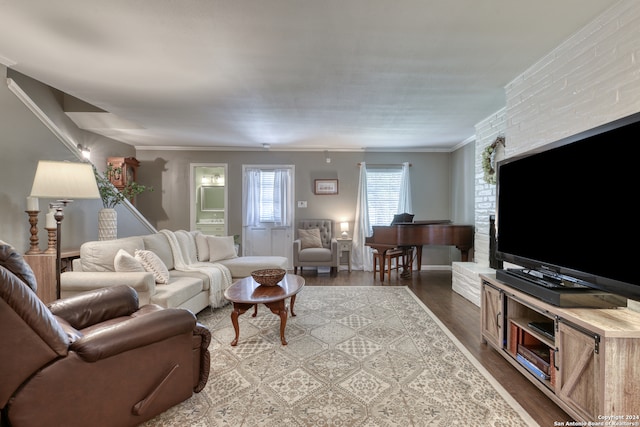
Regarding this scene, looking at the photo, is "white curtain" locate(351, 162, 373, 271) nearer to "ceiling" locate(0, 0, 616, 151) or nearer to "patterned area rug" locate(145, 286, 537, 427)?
"ceiling" locate(0, 0, 616, 151)

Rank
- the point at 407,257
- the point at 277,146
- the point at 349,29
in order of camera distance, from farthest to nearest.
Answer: the point at 277,146 < the point at 407,257 < the point at 349,29

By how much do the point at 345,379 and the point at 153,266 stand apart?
210 centimetres

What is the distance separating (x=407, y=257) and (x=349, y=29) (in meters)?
4.00

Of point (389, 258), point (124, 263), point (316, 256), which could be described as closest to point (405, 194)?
point (389, 258)

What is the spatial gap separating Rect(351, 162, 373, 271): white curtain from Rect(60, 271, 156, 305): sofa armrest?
397 cm

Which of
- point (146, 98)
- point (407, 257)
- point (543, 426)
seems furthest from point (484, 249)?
point (146, 98)

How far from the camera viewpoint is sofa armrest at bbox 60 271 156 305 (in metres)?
2.44

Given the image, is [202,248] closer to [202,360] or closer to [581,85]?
[202,360]

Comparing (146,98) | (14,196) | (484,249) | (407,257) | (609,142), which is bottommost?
(407,257)

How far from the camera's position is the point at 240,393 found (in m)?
1.81

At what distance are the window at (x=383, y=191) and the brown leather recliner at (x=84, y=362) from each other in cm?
459

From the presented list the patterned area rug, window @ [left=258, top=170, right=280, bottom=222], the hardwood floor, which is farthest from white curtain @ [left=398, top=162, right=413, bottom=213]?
the patterned area rug

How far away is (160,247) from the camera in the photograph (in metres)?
3.41

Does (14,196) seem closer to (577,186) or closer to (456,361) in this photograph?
(456,361)
